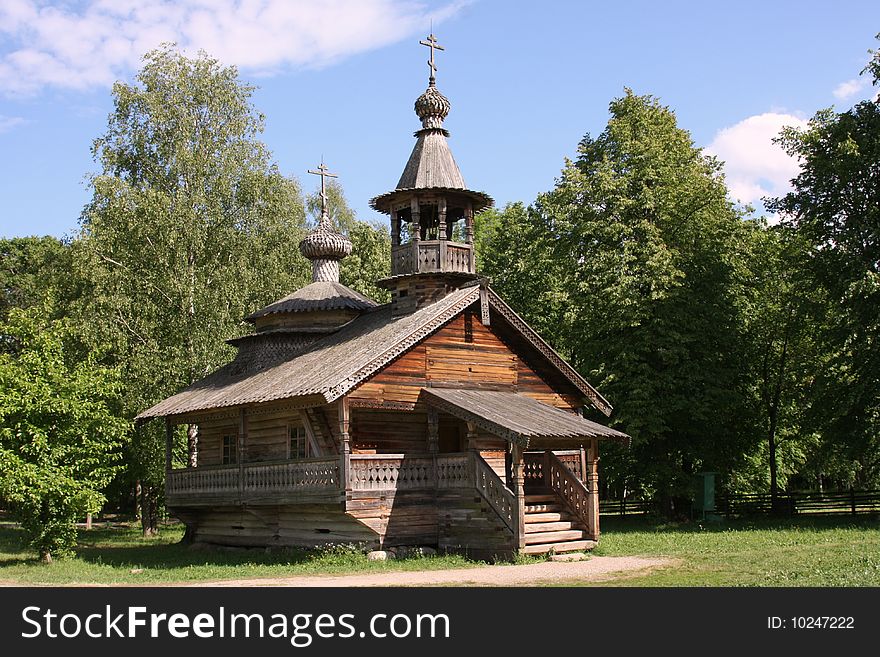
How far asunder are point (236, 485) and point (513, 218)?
24.1 metres

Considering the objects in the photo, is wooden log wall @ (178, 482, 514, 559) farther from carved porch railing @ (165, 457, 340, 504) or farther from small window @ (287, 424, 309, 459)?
small window @ (287, 424, 309, 459)

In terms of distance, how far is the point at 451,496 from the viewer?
23.8m

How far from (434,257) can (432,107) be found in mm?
5176

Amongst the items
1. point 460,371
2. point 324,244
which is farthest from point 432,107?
point 460,371

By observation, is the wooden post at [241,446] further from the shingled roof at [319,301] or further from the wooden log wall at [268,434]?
the shingled roof at [319,301]

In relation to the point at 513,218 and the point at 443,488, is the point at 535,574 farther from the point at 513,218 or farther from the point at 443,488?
the point at 513,218

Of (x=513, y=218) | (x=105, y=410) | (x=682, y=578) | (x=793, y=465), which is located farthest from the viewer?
(x=513, y=218)

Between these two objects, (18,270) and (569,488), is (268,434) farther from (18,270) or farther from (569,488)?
(18,270)

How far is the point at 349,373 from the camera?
2231 centimetres

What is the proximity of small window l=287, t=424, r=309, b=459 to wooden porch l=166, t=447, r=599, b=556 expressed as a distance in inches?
53.4

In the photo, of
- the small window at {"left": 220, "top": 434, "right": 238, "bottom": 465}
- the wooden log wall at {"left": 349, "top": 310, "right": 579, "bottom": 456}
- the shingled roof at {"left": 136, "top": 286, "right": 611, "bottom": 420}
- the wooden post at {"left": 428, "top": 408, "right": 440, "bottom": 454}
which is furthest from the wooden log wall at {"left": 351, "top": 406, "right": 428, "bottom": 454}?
the small window at {"left": 220, "top": 434, "right": 238, "bottom": 465}

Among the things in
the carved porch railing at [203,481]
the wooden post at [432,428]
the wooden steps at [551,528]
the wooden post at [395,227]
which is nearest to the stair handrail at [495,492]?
the wooden steps at [551,528]
